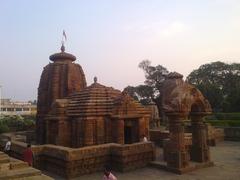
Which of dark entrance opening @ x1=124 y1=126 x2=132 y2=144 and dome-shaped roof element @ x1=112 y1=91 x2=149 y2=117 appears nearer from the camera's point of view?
dome-shaped roof element @ x1=112 y1=91 x2=149 y2=117

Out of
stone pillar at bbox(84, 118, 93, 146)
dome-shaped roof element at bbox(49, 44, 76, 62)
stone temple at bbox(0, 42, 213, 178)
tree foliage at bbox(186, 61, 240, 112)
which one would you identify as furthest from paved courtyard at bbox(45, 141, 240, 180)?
tree foliage at bbox(186, 61, 240, 112)

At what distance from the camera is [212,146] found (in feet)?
55.6

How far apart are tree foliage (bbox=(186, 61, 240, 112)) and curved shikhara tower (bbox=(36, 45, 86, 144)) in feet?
98.3

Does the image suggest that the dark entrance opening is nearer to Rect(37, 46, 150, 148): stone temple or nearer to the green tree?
Rect(37, 46, 150, 148): stone temple

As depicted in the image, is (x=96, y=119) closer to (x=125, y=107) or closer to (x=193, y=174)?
(x=125, y=107)

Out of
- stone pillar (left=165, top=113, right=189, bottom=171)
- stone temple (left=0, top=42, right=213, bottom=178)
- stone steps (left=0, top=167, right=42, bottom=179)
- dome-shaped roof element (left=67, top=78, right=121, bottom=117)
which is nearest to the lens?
stone steps (left=0, top=167, right=42, bottom=179)

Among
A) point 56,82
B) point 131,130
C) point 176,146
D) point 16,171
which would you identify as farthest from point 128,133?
point 16,171

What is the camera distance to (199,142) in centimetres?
1146

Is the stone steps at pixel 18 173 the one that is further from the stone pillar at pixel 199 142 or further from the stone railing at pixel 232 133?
the stone railing at pixel 232 133

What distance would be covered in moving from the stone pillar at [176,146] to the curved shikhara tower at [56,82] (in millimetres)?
9432

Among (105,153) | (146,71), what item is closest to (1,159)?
(105,153)

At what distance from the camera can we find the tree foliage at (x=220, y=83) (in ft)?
138

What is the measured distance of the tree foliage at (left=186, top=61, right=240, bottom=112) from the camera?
138ft

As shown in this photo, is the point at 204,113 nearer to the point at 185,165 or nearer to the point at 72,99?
the point at 185,165
